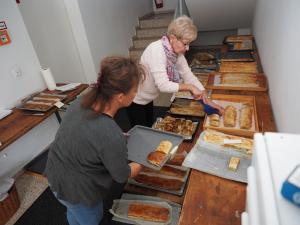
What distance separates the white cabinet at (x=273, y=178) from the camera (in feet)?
1.47

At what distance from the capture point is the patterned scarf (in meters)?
1.59

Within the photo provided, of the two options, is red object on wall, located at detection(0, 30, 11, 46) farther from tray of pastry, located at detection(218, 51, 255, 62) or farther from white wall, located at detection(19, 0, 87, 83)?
tray of pastry, located at detection(218, 51, 255, 62)

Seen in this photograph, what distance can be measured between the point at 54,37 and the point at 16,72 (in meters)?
1.29

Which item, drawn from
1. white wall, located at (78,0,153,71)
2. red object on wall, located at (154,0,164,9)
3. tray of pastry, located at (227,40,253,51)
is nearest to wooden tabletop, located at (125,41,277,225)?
tray of pastry, located at (227,40,253,51)

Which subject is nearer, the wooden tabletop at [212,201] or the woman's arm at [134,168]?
the wooden tabletop at [212,201]

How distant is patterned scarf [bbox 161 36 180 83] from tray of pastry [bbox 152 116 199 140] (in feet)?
1.07

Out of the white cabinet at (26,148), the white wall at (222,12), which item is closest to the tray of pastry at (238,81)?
the white wall at (222,12)

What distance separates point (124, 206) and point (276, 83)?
4.33 feet

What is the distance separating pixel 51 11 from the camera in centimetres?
314

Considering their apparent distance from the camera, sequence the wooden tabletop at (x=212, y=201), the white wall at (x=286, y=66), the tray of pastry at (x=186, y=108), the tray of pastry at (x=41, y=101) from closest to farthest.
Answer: the wooden tabletop at (x=212, y=201) → the white wall at (x=286, y=66) → the tray of pastry at (x=186, y=108) → the tray of pastry at (x=41, y=101)

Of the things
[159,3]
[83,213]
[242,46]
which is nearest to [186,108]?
[83,213]

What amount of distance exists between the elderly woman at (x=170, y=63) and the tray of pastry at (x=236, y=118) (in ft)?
0.32

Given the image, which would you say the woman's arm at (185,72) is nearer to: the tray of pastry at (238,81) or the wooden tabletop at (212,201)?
the tray of pastry at (238,81)

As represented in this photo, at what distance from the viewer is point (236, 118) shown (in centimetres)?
156
